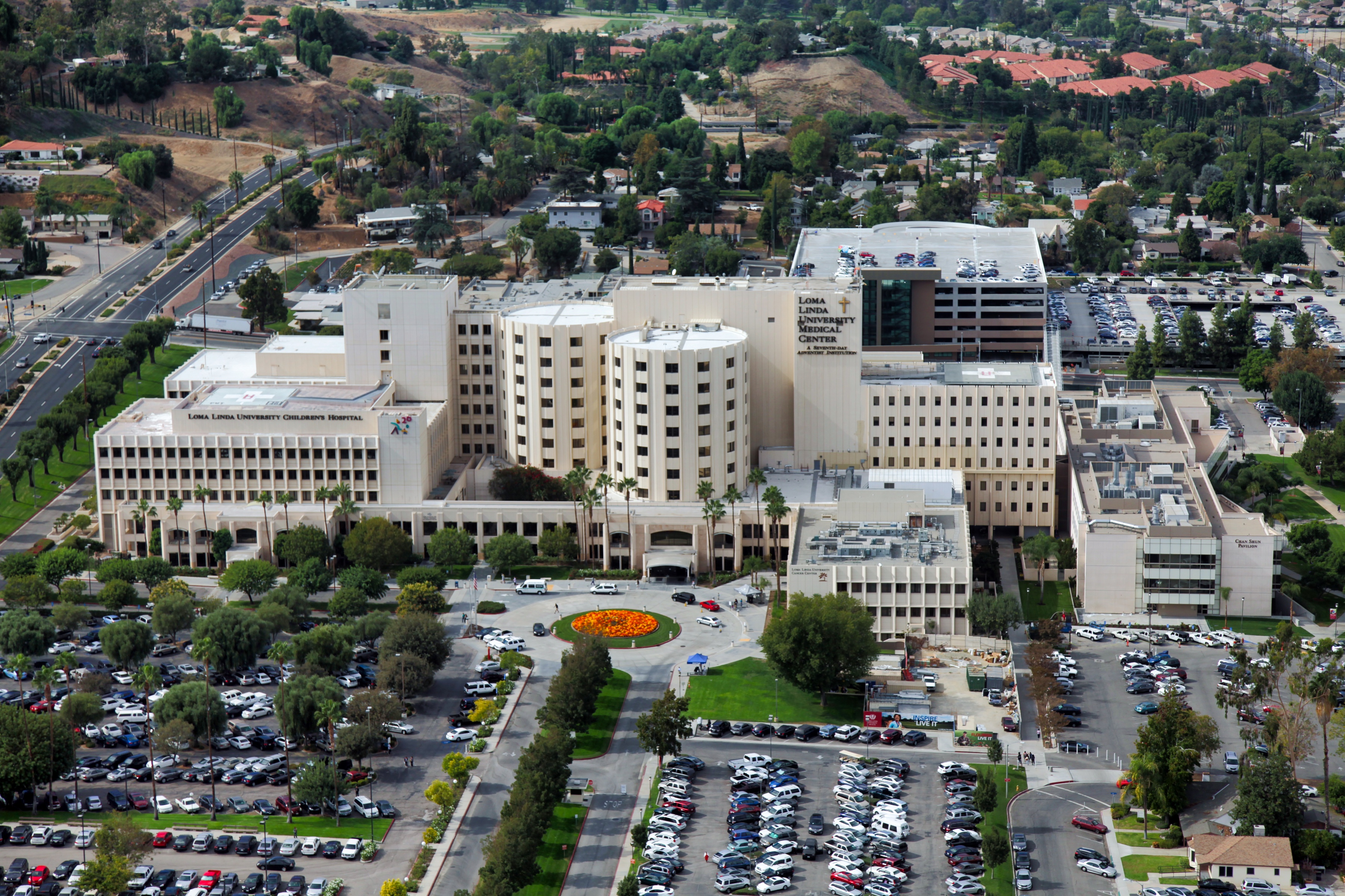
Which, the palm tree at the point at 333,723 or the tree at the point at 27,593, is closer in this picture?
the palm tree at the point at 333,723

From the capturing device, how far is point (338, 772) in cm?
14500

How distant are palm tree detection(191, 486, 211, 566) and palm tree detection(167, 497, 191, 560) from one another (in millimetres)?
1638

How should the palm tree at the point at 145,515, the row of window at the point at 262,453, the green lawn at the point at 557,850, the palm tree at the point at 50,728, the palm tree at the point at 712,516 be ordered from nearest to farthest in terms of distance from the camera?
the green lawn at the point at 557,850 < the palm tree at the point at 50,728 < the palm tree at the point at 712,516 < the palm tree at the point at 145,515 < the row of window at the point at 262,453

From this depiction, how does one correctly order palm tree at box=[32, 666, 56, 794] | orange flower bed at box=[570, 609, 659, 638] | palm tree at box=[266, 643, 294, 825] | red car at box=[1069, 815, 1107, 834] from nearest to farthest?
red car at box=[1069, 815, 1107, 834]
palm tree at box=[266, 643, 294, 825]
palm tree at box=[32, 666, 56, 794]
orange flower bed at box=[570, 609, 659, 638]

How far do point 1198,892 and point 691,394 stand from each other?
7845 centimetres

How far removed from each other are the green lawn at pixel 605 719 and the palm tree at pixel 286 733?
2194 cm

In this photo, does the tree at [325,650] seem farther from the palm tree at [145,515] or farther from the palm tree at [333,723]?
the palm tree at [145,515]

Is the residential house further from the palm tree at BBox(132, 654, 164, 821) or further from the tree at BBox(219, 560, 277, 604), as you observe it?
the tree at BBox(219, 560, 277, 604)

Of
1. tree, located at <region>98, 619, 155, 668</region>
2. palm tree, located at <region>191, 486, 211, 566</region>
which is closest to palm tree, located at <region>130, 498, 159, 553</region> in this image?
palm tree, located at <region>191, 486, 211, 566</region>

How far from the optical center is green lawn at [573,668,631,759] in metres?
152

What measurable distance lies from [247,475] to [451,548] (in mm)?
23114

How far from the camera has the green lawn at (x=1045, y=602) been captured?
180000mm

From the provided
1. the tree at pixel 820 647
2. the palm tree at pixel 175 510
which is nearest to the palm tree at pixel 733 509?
the tree at pixel 820 647

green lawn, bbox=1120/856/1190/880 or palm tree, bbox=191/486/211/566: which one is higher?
palm tree, bbox=191/486/211/566
